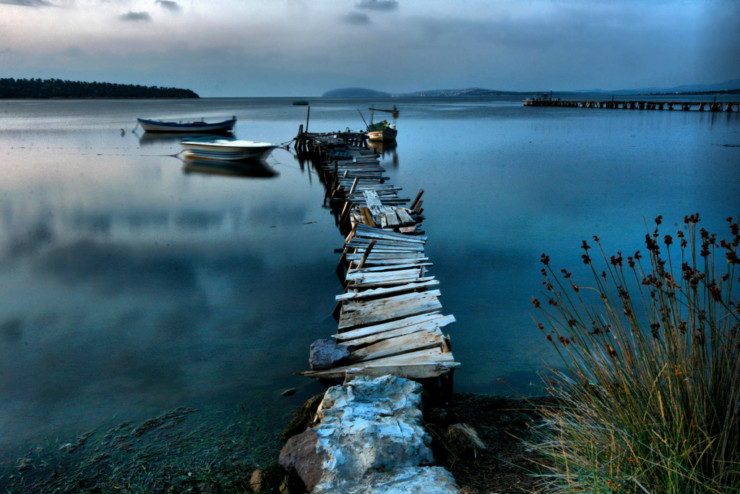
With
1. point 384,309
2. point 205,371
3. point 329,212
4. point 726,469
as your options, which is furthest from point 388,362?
point 329,212

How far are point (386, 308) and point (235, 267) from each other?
4831 mm

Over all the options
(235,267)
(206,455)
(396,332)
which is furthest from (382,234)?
(206,455)

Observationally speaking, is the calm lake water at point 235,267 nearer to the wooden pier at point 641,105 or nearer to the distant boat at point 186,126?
the distant boat at point 186,126

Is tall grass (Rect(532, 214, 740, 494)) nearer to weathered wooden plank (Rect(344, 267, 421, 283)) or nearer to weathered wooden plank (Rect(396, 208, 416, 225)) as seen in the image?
weathered wooden plank (Rect(344, 267, 421, 283))

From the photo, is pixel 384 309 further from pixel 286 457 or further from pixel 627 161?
pixel 627 161

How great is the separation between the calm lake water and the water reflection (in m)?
0.74

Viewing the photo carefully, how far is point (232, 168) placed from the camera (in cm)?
2684

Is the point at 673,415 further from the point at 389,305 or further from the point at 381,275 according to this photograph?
the point at 381,275

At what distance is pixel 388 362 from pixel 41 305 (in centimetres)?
665

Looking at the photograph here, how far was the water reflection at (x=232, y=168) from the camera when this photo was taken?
2509 centimetres

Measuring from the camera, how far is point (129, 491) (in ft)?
15.3

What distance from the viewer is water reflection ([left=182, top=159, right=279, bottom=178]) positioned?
25094 mm

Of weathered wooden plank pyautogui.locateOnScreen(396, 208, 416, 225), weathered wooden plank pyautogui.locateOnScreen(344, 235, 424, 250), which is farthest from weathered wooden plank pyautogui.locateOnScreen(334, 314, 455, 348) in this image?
weathered wooden plank pyautogui.locateOnScreen(396, 208, 416, 225)

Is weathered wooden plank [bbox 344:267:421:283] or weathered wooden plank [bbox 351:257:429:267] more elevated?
weathered wooden plank [bbox 351:257:429:267]
